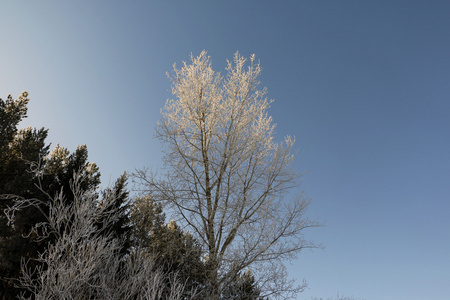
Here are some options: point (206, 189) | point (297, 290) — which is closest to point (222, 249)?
Result: point (206, 189)

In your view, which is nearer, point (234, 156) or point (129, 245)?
point (234, 156)

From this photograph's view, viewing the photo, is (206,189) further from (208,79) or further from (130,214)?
(130,214)

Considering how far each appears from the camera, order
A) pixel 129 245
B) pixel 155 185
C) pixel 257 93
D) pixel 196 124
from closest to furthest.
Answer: pixel 155 185, pixel 196 124, pixel 257 93, pixel 129 245

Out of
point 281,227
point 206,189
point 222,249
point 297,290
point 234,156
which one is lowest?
point 297,290

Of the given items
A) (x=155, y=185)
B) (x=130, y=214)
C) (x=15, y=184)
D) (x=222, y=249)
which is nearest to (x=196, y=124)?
(x=155, y=185)

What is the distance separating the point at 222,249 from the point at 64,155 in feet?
54.0

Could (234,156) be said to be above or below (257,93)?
below

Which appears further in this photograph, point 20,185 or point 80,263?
point 20,185

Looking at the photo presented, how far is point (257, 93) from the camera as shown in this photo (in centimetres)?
842

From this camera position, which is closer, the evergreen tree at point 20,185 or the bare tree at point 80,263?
the bare tree at point 80,263

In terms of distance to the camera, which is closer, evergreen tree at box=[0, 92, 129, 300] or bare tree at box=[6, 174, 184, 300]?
bare tree at box=[6, 174, 184, 300]

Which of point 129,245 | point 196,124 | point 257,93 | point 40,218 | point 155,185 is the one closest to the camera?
point 155,185

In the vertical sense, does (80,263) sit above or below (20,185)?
below

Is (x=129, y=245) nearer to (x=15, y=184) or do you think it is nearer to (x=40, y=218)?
(x=40, y=218)
